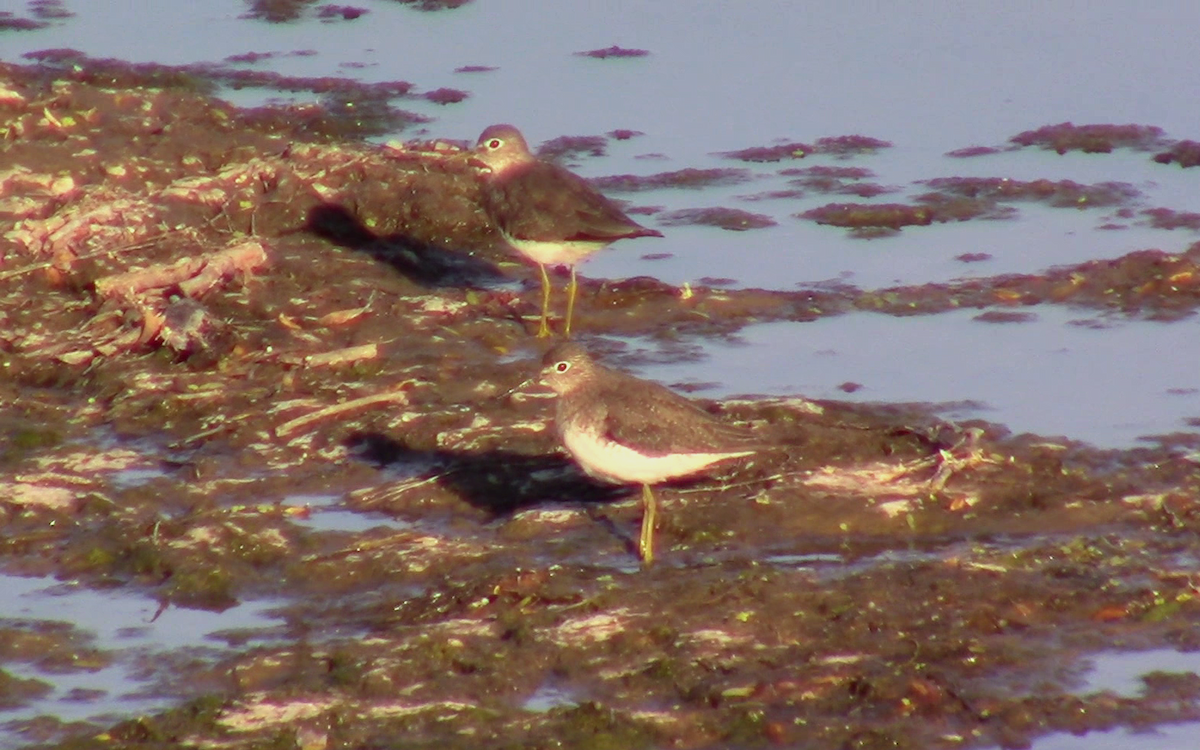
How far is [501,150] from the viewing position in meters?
11.7

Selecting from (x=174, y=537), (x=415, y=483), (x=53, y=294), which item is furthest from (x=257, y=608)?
(x=53, y=294)

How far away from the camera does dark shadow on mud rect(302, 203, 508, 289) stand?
1186 centimetres

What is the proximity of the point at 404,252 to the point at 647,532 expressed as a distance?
4.44 metres

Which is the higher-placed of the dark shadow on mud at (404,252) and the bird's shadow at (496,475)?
the dark shadow on mud at (404,252)

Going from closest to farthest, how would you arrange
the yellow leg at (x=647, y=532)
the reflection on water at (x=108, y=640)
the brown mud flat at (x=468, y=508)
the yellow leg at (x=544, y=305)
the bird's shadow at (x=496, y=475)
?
1. the brown mud flat at (x=468, y=508)
2. the reflection on water at (x=108, y=640)
3. the yellow leg at (x=647, y=532)
4. the bird's shadow at (x=496, y=475)
5. the yellow leg at (x=544, y=305)

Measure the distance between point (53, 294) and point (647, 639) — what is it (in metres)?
5.23

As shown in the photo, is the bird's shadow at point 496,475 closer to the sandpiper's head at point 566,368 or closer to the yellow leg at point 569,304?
the sandpiper's head at point 566,368

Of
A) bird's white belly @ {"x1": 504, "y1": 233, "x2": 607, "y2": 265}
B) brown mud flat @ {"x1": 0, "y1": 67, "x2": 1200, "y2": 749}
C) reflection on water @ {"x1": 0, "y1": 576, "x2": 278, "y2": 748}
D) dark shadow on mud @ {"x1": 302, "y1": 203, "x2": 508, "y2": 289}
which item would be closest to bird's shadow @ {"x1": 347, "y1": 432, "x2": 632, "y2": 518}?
brown mud flat @ {"x1": 0, "y1": 67, "x2": 1200, "y2": 749}

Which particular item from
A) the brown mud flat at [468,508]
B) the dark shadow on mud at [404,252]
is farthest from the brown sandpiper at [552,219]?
the dark shadow on mud at [404,252]

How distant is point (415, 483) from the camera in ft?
28.7

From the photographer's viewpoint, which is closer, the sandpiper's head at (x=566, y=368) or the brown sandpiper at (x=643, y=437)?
the brown sandpiper at (x=643, y=437)

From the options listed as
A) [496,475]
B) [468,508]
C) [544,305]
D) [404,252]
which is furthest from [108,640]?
[404,252]

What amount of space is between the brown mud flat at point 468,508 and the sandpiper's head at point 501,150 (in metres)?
0.72

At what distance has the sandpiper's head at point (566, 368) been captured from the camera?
8.58 meters
